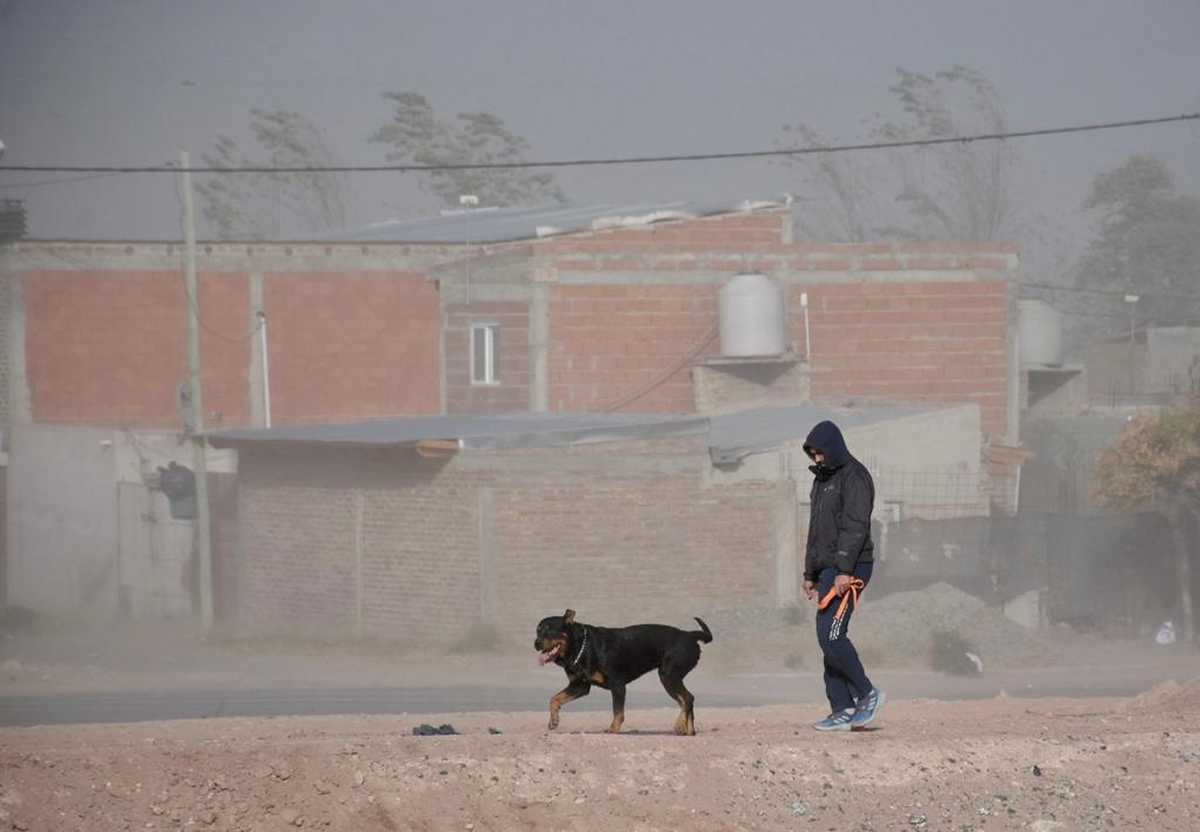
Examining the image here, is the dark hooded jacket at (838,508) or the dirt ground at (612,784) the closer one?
the dirt ground at (612,784)

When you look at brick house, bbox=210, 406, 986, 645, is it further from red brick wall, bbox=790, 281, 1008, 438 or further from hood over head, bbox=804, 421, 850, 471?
hood over head, bbox=804, 421, 850, 471

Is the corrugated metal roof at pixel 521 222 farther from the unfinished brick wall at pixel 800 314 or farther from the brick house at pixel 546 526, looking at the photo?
the brick house at pixel 546 526

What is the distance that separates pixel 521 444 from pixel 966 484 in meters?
8.71

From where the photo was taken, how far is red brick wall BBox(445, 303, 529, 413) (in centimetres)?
3481

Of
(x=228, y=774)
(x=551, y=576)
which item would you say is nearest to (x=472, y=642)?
(x=551, y=576)

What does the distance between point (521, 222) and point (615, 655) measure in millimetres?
34472

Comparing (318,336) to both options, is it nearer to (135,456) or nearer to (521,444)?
(135,456)

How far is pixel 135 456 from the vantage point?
3431 centimetres

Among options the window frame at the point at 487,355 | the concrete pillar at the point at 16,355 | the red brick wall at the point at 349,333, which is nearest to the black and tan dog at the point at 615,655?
the window frame at the point at 487,355

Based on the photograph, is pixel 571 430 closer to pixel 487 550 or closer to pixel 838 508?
pixel 487 550

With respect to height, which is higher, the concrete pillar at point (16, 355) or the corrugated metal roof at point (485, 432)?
the concrete pillar at point (16, 355)

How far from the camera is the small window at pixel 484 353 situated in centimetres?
3566

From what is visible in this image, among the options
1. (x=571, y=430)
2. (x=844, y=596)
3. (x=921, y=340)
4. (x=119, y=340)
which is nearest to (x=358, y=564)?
(x=571, y=430)

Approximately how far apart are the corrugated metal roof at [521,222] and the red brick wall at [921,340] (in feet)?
9.55
